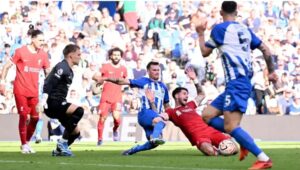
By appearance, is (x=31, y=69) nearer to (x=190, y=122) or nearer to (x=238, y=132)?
(x=190, y=122)

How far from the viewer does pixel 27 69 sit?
1850cm

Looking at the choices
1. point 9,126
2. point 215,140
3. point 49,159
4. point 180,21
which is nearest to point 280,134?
point 180,21

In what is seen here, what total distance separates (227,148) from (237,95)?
3.68 meters

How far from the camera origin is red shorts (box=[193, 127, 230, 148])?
16078mm

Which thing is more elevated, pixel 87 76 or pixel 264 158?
pixel 87 76

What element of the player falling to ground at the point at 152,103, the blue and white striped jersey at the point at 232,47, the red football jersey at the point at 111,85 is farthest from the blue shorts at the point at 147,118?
the red football jersey at the point at 111,85

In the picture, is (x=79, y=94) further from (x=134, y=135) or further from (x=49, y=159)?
(x=49, y=159)

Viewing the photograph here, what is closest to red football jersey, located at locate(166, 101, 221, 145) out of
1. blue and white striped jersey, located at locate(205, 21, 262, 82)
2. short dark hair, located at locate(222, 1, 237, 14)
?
blue and white striped jersey, located at locate(205, 21, 262, 82)

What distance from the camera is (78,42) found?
28.2m

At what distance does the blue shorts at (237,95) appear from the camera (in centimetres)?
1214

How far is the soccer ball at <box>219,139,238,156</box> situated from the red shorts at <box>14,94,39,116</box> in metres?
4.03

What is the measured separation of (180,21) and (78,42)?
3.75 metres

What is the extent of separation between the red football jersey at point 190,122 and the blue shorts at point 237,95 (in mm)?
4051

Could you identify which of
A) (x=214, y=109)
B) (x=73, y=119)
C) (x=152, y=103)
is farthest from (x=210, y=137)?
(x=214, y=109)
